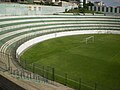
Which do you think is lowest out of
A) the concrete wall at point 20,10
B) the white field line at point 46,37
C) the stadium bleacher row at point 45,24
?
the white field line at point 46,37

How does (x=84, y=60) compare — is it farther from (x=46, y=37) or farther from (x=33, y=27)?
(x=33, y=27)

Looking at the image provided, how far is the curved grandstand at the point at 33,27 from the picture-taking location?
34.9 m

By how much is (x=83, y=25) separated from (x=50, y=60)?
40547mm

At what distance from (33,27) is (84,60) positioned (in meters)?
26.4

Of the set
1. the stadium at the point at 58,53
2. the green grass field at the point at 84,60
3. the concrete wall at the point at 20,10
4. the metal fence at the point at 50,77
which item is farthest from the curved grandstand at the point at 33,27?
the green grass field at the point at 84,60

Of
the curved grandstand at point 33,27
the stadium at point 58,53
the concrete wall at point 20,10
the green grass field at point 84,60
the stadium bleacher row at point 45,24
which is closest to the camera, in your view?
the stadium at point 58,53

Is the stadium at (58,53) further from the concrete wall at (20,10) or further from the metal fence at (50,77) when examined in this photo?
the concrete wall at (20,10)

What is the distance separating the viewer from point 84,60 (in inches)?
1448

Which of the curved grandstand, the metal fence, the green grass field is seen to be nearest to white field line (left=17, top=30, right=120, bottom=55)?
the curved grandstand

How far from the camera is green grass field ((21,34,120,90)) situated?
93.3ft

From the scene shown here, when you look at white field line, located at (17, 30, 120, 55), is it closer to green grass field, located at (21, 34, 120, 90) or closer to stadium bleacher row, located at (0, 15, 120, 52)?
green grass field, located at (21, 34, 120, 90)

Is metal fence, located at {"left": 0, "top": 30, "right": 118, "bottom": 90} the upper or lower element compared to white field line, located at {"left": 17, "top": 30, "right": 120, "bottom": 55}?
lower

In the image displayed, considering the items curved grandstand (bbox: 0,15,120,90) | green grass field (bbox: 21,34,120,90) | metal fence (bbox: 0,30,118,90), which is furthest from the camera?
curved grandstand (bbox: 0,15,120,90)

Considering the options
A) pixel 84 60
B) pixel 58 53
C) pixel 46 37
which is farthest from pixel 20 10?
pixel 84 60
